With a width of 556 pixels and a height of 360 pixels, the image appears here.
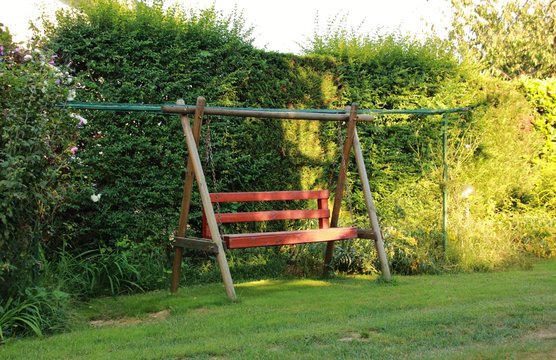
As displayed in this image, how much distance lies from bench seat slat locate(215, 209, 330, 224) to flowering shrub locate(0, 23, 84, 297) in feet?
6.25

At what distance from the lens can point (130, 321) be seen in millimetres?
6125

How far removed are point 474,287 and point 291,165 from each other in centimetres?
313

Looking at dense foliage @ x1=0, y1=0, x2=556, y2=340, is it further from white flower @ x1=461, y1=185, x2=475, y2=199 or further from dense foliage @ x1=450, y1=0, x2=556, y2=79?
dense foliage @ x1=450, y1=0, x2=556, y2=79

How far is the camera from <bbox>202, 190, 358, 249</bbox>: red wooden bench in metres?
7.08

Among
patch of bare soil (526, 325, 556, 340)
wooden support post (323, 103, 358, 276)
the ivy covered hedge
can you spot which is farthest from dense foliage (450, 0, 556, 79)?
patch of bare soil (526, 325, 556, 340)

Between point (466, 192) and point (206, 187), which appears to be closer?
point (206, 187)

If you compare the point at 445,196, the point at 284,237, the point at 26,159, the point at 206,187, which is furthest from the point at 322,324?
the point at 445,196

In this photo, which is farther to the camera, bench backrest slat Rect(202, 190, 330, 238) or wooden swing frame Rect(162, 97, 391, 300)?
bench backrest slat Rect(202, 190, 330, 238)

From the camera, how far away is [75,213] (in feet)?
25.2

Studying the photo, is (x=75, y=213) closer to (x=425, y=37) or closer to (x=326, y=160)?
(x=326, y=160)

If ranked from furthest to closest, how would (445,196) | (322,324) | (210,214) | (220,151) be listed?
(445,196), (220,151), (210,214), (322,324)

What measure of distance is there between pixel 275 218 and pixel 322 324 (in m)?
2.54

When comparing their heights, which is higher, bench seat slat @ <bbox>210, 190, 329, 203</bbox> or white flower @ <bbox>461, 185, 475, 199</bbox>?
white flower @ <bbox>461, 185, 475, 199</bbox>

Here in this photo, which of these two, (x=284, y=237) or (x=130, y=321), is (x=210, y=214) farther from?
(x=130, y=321)
